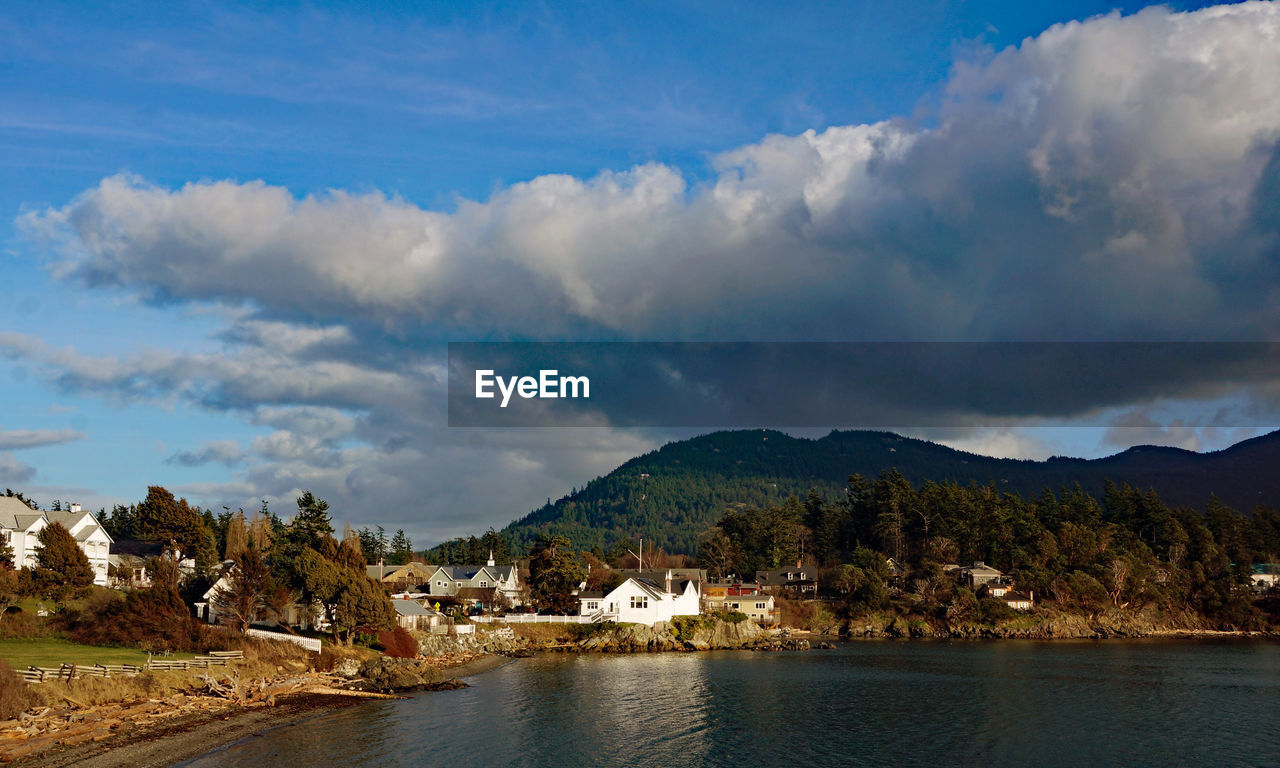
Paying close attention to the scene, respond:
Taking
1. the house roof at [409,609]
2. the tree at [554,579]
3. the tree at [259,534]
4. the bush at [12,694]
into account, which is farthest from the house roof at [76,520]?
the bush at [12,694]

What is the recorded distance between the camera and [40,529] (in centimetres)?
8944

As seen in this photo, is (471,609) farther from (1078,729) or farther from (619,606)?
(1078,729)

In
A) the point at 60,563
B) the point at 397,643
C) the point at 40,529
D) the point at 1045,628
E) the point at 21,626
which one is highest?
the point at 40,529

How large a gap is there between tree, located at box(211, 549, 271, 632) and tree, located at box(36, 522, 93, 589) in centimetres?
1291

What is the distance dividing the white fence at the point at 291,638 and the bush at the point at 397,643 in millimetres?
8063

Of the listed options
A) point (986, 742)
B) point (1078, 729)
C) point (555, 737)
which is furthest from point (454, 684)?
point (1078, 729)

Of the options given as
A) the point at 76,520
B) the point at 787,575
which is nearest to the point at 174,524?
the point at 76,520

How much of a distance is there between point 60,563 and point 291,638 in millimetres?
23511

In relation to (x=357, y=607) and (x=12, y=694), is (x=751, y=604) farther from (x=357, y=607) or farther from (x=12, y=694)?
(x=12, y=694)

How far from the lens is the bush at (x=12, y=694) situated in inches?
1639

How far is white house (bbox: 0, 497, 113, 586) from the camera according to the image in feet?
292

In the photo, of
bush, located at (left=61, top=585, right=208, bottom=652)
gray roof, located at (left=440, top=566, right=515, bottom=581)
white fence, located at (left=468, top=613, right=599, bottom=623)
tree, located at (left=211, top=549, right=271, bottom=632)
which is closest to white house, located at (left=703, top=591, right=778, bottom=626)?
white fence, located at (left=468, top=613, right=599, bottom=623)

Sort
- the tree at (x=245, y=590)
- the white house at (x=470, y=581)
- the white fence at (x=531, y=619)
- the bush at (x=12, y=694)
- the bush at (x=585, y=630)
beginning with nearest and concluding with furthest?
the bush at (x=12, y=694)
the tree at (x=245, y=590)
the white fence at (x=531, y=619)
the bush at (x=585, y=630)
the white house at (x=470, y=581)

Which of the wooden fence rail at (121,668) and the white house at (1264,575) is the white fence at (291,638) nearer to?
the wooden fence rail at (121,668)
